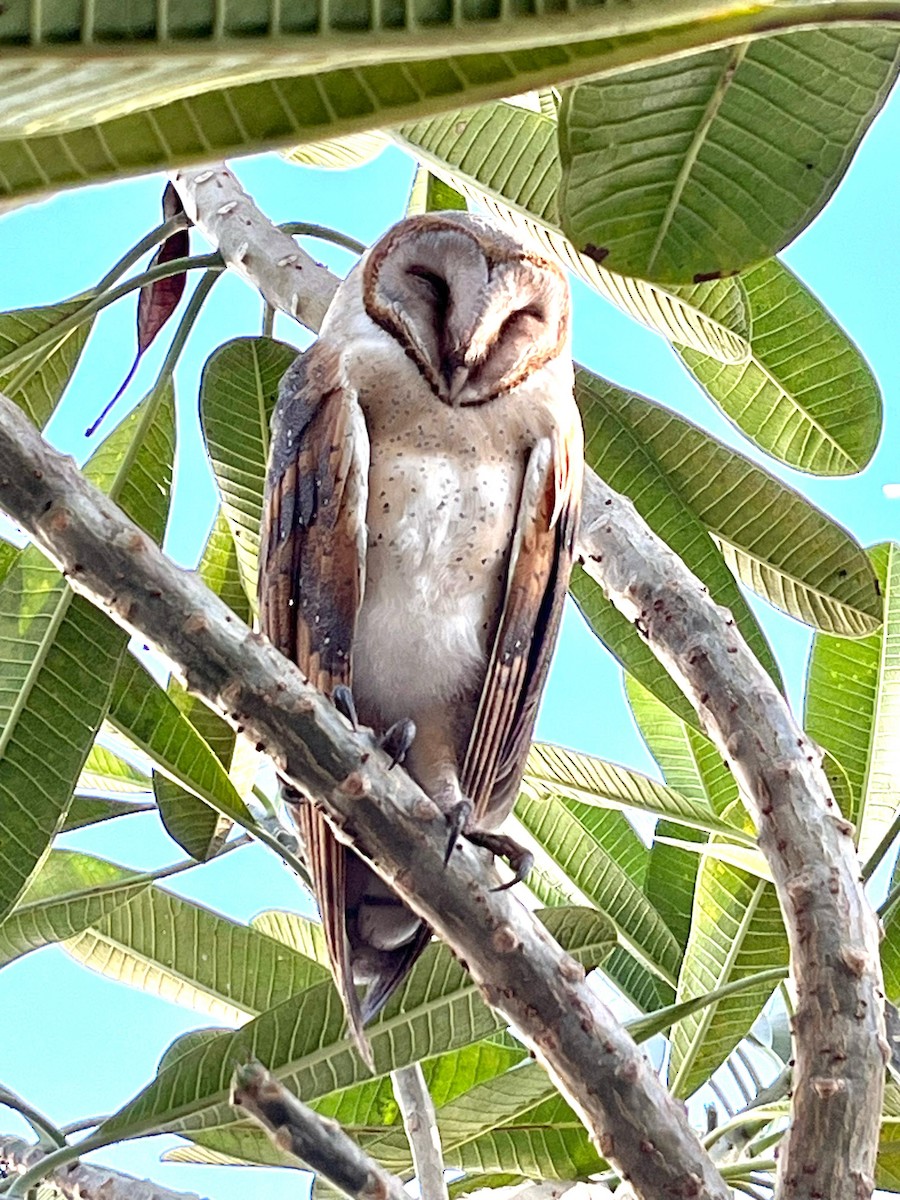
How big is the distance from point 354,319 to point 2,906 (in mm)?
560

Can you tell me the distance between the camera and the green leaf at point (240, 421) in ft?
4.05

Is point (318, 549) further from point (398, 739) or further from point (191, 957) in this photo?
point (191, 957)

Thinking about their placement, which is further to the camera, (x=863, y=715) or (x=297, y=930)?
(x=297, y=930)

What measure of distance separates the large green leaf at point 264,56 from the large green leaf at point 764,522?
86cm

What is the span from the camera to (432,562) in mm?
1107

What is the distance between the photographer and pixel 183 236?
4.44ft

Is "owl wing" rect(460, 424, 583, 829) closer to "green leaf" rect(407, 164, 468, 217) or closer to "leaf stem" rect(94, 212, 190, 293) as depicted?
"leaf stem" rect(94, 212, 190, 293)

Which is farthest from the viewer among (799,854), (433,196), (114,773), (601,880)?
(114,773)

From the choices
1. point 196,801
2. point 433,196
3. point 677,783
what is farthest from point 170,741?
point 433,196

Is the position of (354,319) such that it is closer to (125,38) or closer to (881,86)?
(881,86)

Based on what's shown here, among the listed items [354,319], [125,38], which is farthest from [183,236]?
[125,38]

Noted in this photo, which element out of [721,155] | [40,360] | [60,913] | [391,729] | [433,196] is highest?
[433,196]

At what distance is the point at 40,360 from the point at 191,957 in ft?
2.02

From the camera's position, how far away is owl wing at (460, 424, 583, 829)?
43.1 inches
